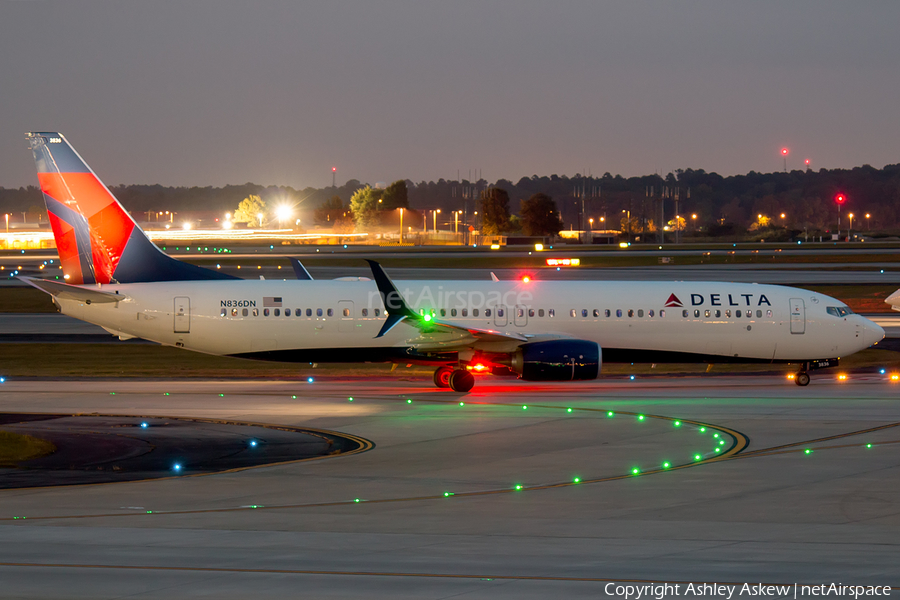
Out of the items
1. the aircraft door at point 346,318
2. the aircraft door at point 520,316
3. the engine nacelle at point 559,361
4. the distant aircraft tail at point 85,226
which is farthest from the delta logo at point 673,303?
the distant aircraft tail at point 85,226

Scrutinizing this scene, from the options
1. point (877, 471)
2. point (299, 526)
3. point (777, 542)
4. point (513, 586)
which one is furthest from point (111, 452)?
point (877, 471)

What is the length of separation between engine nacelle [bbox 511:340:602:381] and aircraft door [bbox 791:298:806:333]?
810cm

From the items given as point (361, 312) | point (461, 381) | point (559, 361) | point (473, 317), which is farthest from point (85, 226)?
point (559, 361)

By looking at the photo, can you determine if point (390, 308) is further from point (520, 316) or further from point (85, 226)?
point (85, 226)

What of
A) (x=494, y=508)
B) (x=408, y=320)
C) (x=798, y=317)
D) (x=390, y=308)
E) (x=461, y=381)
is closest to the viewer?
(x=494, y=508)

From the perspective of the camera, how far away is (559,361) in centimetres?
3144

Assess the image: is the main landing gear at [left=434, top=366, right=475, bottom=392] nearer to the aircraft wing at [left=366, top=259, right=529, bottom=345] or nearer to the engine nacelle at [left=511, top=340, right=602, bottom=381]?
the aircraft wing at [left=366, top=259, right=529, bottom=345]

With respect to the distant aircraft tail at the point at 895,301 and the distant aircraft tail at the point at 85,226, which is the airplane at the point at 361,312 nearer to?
the distant aircraft tail at the point at 85,226

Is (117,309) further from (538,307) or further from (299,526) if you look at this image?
(299,526)

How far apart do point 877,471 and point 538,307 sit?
15.4 metres

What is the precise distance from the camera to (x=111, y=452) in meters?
22.9

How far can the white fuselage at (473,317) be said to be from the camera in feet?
112

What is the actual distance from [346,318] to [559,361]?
7.89 meters

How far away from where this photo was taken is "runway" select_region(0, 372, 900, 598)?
13.3 metres
